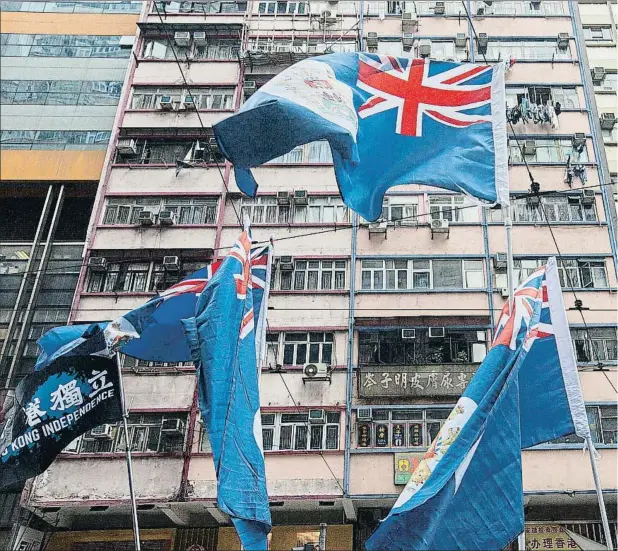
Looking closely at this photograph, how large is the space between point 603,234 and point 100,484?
15.8m

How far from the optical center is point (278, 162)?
79.4 ft

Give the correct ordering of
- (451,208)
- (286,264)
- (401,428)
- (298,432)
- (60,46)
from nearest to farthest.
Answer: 1. (401,428)
2. (298,432)
3. (286,264)
4. (451,208)
5. (60,46)

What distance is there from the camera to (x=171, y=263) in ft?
72.5

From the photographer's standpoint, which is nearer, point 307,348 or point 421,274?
point 307,348

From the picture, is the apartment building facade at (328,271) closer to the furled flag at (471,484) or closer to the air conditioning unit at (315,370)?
the air conditioning unit at (315,370)

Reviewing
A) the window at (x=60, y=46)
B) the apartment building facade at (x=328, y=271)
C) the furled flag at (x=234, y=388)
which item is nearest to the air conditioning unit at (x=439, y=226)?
the apartment building facade at (x=328, y=271)

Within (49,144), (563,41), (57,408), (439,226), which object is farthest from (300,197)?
(57,408)

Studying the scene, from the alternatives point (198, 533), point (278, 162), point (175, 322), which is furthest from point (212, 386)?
point (278, 162)

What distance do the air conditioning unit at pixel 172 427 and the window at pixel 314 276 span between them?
4.94 meters

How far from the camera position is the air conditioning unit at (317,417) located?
19.3m

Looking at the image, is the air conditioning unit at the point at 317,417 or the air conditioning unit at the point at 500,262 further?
the air conditioning unit at the point at 500,262

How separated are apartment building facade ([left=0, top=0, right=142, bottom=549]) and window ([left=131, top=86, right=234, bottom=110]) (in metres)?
2.02

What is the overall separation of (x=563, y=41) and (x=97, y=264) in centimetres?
1756

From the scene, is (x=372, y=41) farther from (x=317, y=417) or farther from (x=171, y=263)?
(x=317, y=417)
